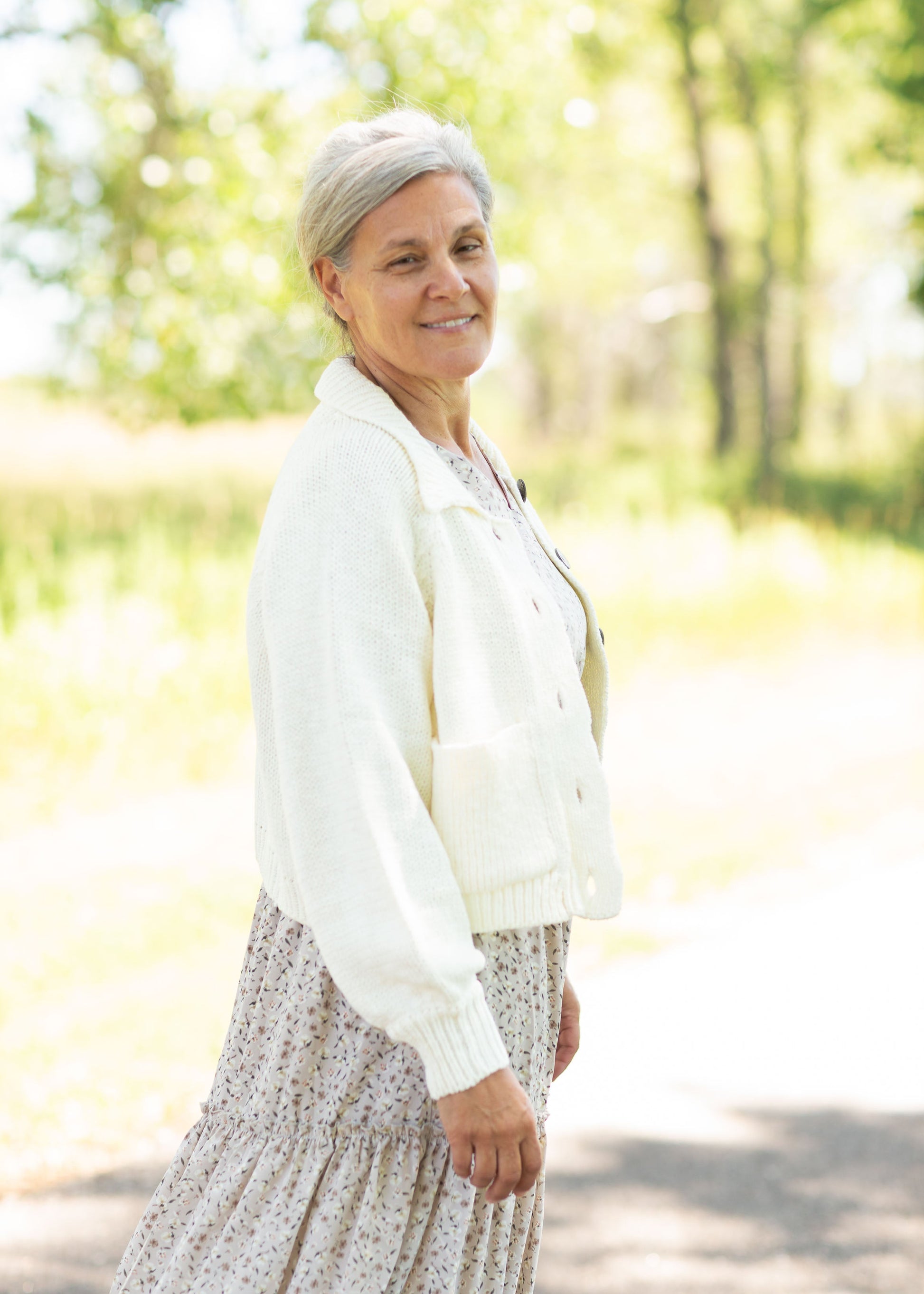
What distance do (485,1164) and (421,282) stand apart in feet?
4.01

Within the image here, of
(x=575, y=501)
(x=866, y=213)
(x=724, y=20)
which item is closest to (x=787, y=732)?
(x=575, y=501)

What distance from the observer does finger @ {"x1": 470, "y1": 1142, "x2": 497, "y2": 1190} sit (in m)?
1.78

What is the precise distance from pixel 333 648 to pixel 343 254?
2.08 feet

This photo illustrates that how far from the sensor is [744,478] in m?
19.7

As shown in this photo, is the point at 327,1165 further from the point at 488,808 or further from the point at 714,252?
the point at 714,252

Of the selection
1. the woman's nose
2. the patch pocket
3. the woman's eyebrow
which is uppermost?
the woman's eyebrow

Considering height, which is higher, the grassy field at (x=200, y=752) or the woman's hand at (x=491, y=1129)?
the grassy field at (x=200, y=752)

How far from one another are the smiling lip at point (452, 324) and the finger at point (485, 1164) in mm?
1142

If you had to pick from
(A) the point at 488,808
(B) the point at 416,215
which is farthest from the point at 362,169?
(A) the point at 488,808

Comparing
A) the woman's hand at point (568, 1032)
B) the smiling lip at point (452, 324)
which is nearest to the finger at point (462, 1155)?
the woman's hand at point (568, 1032)

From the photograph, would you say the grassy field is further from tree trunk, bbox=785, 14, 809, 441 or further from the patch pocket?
tree trunk, bbox=785, 14, 809, 441

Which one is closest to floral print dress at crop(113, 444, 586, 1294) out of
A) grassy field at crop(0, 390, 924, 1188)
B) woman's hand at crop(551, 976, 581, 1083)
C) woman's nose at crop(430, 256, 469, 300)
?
woman's nose at crop(430, 256, 469, 300)

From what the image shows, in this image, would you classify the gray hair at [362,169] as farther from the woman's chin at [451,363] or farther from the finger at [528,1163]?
the finger at [528,1163]

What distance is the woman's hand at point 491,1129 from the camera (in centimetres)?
177
